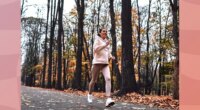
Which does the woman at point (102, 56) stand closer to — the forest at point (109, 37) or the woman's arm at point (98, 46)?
the woman's arm at point (98, 46)

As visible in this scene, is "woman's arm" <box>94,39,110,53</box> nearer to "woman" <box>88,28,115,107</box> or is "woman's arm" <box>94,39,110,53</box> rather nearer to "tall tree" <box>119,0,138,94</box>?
"woman" <box>88,28,115,107</box>

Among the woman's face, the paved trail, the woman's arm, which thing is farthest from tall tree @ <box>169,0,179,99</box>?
the woman's face

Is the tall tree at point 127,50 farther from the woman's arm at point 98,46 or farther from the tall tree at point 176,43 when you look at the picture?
the woman's arm at point 98,46

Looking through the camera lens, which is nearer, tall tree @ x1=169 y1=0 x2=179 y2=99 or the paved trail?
the paved trail

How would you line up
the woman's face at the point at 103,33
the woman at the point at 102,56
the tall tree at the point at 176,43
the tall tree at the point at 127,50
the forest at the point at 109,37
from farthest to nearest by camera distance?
the forest at the point at 109,37, the tall tree at the point at 127,50, the tall tree at the point at 176,43, the woman at the point at 102,56, the woman's face at the point at 103,33

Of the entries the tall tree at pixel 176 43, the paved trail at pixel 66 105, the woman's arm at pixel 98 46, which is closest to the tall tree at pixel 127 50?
the tall tree at pixel 176 43

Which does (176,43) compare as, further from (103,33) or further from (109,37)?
(109,37)

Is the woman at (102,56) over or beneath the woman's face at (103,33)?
beneath

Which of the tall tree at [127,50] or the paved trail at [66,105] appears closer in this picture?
the paved trail at [66,105]

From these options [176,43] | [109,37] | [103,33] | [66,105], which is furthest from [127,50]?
[109,37]

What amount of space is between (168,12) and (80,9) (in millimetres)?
10928

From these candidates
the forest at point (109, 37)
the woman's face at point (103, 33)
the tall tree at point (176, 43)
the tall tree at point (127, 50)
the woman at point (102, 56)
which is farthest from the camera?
the forest at point (109, 37)

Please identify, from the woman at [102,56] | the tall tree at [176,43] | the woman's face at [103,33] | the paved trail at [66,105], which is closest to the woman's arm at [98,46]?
the woman at [102,56]

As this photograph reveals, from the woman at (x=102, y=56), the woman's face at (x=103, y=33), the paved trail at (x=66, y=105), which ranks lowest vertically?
the paved trail at (x=66, y=105)
